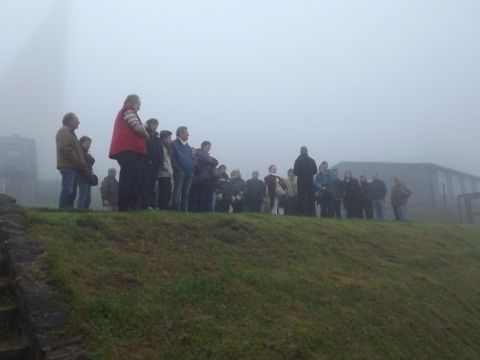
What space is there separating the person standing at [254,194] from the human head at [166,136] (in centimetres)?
371

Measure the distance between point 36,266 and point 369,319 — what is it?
4.00 metres

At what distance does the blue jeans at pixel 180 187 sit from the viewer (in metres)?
10.3

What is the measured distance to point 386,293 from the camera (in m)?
7.11

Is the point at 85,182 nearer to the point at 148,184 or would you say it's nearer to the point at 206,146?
the point at 148,184

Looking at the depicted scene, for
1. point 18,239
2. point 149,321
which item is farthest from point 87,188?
point 149,321

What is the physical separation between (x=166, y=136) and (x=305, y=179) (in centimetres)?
440

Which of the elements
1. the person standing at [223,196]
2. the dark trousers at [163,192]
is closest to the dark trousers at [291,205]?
the person standing at [223,196]

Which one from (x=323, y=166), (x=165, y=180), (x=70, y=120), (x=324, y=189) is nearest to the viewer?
(x=70, y=120)

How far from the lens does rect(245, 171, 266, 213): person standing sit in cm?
1327

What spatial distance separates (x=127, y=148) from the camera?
819 cm

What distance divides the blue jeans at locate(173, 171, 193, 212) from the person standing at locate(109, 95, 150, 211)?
1.94 m

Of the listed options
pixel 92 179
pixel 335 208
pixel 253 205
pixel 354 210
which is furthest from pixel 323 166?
pixel 92 179

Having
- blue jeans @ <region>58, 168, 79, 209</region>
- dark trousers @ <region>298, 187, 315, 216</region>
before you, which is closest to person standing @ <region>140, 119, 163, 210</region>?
blue jeans @ <region>58, 168, 79, 209</region>

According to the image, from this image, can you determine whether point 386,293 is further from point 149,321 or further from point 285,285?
point 149,321
